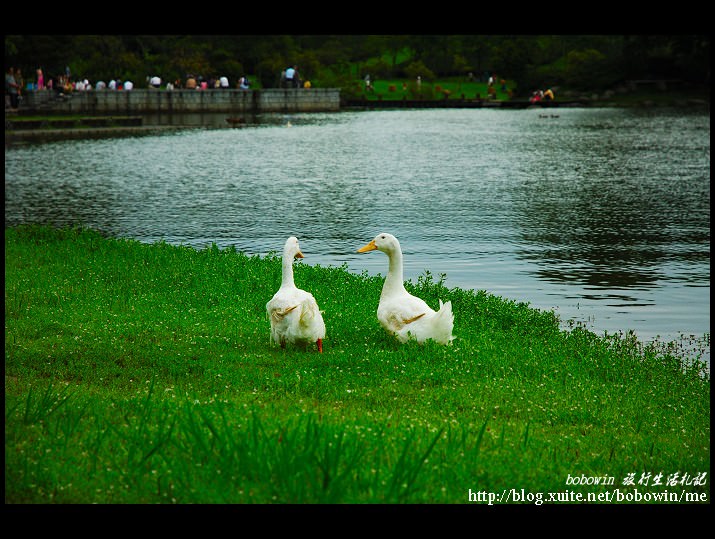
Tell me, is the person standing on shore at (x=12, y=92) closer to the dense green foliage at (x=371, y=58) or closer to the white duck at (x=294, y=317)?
the dense green foliage at (x=371, y=58)

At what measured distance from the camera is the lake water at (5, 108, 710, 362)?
1541cm

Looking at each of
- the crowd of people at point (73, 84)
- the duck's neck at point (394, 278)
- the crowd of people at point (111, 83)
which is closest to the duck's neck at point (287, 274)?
the duck's neck at point (394, 278)

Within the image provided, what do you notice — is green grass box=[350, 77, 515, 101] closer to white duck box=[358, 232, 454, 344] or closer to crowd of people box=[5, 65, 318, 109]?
crowd of people box=[5, 65, 318, 109]

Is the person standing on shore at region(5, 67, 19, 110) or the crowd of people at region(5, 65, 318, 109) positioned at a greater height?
the crowd of people at region(5, 65, 318, 109)

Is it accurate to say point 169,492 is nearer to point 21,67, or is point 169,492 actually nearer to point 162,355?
point 162,355

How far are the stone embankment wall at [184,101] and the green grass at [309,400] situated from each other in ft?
165

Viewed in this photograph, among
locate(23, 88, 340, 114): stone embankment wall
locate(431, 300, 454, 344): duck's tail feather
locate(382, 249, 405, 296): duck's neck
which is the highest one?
locate(23, 88, 340, 114): stone embankment wall

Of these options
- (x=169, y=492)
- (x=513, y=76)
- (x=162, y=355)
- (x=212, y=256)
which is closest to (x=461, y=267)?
(x=212, y=256)

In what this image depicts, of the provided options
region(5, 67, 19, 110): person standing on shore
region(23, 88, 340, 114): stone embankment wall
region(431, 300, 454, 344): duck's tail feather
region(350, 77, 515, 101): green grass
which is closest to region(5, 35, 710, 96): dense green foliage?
region(350, 77, 515, 101): green grass

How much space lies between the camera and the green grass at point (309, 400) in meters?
5.50

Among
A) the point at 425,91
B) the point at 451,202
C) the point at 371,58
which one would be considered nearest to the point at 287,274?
the point at 451,202

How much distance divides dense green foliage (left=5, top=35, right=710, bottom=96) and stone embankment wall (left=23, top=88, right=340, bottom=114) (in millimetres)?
5636

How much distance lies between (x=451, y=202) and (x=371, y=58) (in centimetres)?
9358

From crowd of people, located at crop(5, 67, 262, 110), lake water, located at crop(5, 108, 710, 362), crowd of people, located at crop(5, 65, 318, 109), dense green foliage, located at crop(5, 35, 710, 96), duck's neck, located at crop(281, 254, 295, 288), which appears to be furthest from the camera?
dense green foliage, located at crop(5, 35, 710, 96)
